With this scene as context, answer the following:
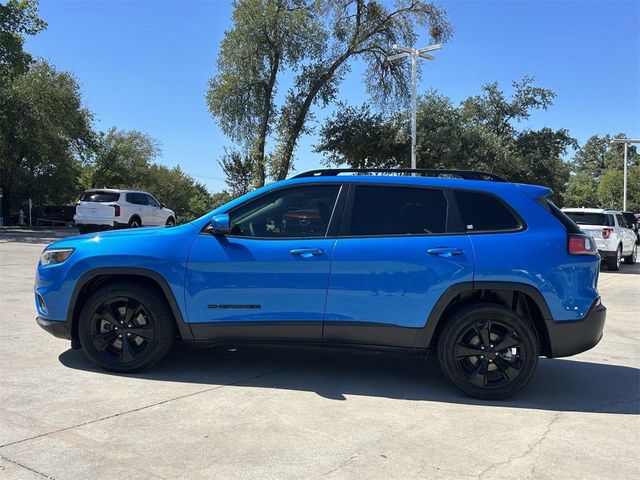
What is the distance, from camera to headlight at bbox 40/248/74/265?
518cm

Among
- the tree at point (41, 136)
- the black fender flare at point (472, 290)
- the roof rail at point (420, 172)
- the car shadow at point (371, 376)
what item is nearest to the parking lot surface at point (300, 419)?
the car shadow at point (371, 376)

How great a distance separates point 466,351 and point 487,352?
171 mm

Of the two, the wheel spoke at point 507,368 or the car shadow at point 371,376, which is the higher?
the wheel spoke at point 507,368

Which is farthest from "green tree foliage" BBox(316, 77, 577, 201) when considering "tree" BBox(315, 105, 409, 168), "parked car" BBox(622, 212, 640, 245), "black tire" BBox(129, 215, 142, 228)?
"black tire" BBox(129, 215, 142, 228)

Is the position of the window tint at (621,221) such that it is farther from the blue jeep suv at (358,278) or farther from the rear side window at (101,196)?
the rear side window at (101,196)

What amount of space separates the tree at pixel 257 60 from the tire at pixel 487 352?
2443 centimetres

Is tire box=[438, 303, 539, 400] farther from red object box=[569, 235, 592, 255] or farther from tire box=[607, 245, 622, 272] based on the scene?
tire box=[607, 245, 622, 272]

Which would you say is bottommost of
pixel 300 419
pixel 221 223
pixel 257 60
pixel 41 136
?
pixel 300 419

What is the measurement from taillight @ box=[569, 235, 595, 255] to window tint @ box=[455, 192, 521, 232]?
1.45 feet

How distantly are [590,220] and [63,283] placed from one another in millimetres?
15235

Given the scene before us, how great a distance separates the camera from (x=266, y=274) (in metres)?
4.80

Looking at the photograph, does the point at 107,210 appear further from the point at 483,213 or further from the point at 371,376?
the point at 483,213

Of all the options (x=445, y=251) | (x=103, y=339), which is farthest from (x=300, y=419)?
(x=103, y=339)

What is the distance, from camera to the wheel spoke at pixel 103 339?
5.12 metres
